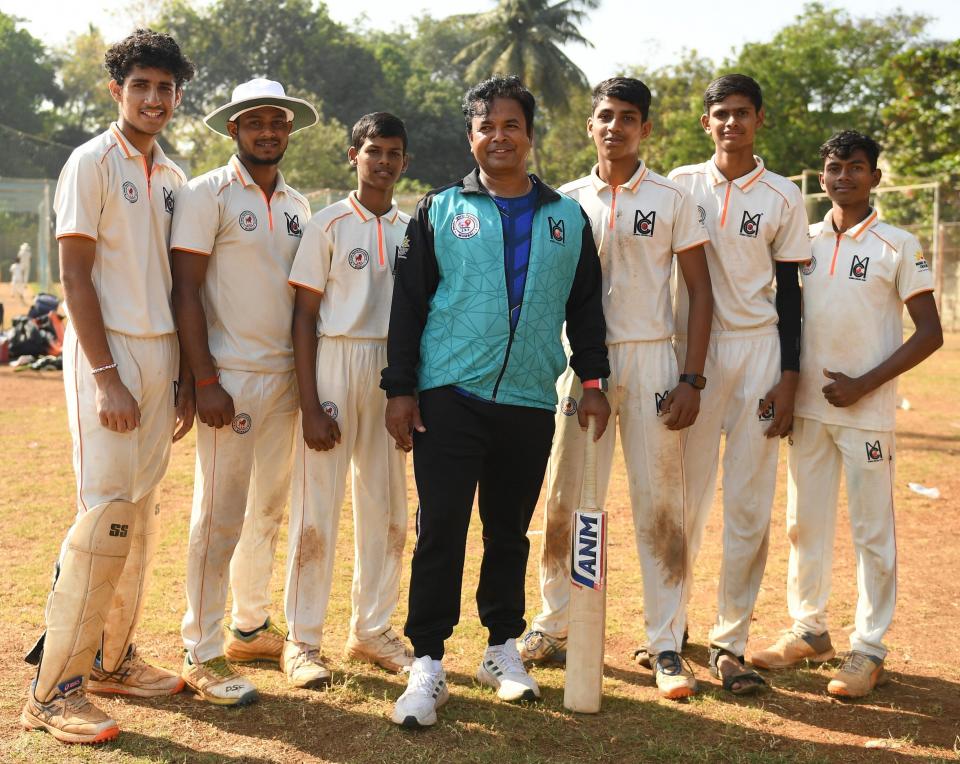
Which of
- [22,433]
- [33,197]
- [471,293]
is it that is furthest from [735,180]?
[33,197]

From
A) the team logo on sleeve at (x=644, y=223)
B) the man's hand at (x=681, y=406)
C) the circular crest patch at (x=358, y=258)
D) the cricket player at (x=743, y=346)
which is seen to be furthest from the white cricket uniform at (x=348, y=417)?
the cricket player at (x=743, y=346)

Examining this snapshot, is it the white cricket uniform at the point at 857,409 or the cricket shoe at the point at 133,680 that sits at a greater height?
the white cricket uniform at the point at 857,409

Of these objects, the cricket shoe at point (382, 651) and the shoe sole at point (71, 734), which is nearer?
the shoe sole at point (71, 734)

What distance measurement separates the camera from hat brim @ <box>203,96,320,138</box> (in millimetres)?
4102

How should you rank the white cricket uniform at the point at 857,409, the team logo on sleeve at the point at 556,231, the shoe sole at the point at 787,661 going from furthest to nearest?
the shoe sole at the point at 787,661 < the white cricket uniform at the point at 857,409 < the team logo on sleeve at the point at 556,231

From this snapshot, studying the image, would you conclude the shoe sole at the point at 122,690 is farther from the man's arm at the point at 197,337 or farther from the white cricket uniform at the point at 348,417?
the man's arm at the point at 197,337

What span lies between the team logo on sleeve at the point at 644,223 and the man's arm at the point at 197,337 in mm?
1739

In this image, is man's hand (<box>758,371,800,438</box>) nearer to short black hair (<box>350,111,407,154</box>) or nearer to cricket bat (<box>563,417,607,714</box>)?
cricket bat (<box>563,417,607,714</box>)

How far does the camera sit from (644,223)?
162 inches

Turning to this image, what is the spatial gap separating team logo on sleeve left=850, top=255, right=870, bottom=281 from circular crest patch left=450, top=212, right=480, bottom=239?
5.63 feet

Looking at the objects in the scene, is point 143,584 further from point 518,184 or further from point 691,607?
point 691,607

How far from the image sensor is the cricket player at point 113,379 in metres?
3.59

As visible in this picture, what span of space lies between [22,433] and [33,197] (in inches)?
491

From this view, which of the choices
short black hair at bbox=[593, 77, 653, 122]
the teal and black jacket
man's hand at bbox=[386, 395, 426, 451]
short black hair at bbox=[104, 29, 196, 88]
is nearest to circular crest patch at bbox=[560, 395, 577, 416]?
the teal and black jacket
